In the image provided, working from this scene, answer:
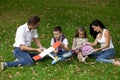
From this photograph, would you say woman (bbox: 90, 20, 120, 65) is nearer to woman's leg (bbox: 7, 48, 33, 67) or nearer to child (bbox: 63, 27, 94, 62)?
child (bbox: 63, 27, 94, 62)

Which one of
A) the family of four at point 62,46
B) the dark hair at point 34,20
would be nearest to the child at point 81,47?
the family of four at point 62,46

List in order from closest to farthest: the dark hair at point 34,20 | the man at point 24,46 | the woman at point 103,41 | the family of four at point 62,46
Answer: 1. the dark hair at point 34,20
2. the man at point 24,46
3. the family of four at point 62,46
4. the woman at point 103,41

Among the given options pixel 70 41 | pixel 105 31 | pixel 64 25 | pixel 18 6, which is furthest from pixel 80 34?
pixel 18 6

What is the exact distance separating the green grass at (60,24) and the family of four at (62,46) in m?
0.24

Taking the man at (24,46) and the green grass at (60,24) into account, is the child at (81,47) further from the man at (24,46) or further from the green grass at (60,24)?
the man at (24,46)

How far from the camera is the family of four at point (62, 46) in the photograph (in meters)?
11.4

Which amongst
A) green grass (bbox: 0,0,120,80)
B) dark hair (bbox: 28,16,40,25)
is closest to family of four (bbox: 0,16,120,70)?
dark hair (bbox: 28,16,40,25)

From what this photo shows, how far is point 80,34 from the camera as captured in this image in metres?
12.3

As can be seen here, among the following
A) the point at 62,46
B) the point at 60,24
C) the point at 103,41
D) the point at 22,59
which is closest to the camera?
the point at 22,59

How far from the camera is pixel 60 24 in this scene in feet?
59.2

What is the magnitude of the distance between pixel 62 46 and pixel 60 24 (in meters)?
6.18

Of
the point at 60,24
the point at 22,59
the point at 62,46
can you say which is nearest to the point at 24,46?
the point at 22,59

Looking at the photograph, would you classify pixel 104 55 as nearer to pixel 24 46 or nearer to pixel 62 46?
pixel 62 46

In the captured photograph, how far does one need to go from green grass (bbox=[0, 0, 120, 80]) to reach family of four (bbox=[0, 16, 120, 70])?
9.5 inches
